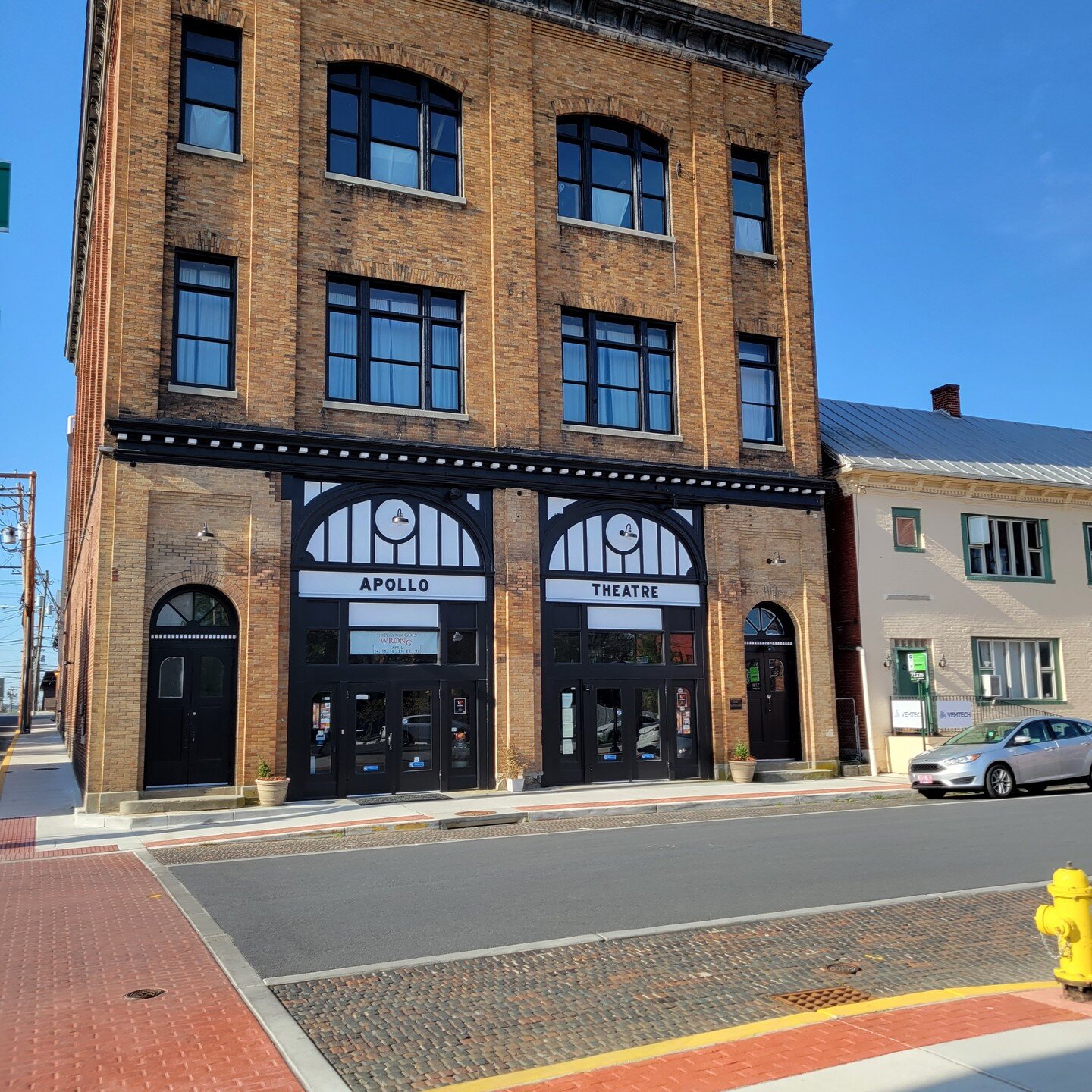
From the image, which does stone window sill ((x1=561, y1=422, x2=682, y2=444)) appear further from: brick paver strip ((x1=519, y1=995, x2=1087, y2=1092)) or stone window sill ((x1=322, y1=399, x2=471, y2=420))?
brick paver strip ((x1=519, y1=995, x2=1087, y2=1092))

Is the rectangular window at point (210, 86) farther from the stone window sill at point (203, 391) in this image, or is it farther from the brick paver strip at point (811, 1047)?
the brick paver strip at point (811, 1047)

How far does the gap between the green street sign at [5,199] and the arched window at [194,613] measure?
792 cm

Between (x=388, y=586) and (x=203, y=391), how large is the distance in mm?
4608

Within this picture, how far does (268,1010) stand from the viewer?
640 centimetres

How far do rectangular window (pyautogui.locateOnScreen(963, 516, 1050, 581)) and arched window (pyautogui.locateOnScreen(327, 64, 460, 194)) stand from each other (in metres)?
14.4

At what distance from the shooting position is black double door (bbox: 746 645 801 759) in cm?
2305

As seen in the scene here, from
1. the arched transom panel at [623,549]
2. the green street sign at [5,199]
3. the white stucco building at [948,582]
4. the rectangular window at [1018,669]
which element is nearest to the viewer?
the green street sign at [5,199]

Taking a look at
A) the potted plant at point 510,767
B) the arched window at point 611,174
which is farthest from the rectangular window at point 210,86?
the potted plant at point 510,767

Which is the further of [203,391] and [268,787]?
[203,391]

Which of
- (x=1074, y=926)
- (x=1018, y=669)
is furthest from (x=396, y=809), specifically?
(x=1018, y=669)

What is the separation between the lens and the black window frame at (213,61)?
19125mm

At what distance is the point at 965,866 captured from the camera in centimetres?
1106

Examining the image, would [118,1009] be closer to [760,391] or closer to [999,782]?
[999,782]

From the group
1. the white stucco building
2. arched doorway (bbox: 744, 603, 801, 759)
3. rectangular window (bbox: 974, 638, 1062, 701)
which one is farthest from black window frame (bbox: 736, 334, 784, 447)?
rectangular window (bbox: 974, 638, 1062, 701)
